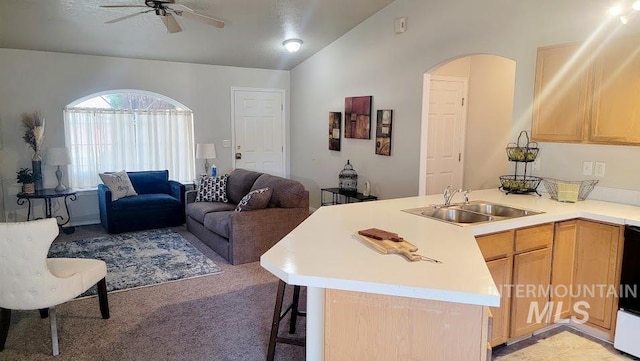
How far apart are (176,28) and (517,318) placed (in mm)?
3904

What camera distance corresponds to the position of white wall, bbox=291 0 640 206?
11.4 feet

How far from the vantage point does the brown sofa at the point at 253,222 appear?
14.9 feet

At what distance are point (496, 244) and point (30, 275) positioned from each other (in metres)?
2.87

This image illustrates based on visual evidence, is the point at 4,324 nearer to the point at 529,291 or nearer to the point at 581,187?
the point at 529,291

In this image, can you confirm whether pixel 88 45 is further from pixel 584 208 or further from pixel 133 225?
pixel 584 208

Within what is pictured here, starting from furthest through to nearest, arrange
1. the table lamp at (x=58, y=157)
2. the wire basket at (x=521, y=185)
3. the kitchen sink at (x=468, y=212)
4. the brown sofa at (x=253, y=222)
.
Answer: the table lamp at (x=58, y=157) → the brown sofa at (x=253, y=222) → the wire basket at (x=521, y=185) → the kitchen sink at (x=468, y=212)

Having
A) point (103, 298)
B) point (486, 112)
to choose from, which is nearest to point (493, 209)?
point (486, 112)

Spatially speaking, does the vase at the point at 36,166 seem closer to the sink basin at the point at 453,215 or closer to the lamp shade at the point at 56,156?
the lamp shade at the point at 56,156

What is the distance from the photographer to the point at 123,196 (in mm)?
5918

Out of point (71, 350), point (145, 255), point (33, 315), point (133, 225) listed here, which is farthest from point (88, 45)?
point (71, 350)

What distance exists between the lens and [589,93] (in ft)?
10.7

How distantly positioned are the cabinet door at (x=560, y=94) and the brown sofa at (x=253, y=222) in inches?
100

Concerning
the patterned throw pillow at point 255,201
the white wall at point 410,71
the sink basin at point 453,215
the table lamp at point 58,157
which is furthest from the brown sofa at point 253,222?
the sink basin at point 453,215

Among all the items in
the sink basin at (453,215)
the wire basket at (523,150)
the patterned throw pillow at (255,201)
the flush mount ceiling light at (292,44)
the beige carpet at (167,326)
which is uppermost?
the flush mount ceiling light at (292,44)
